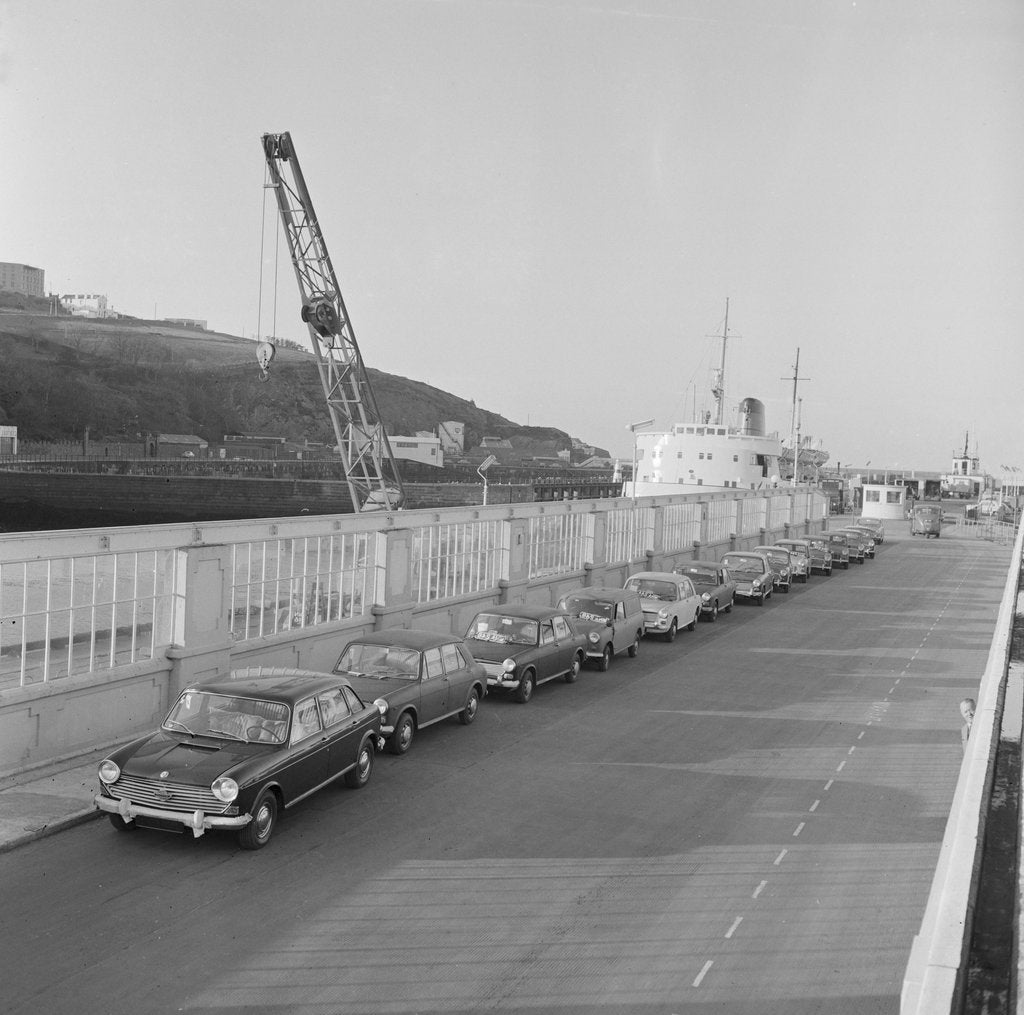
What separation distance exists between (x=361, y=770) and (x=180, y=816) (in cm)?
285

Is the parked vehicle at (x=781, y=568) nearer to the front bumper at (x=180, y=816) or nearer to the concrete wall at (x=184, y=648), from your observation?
the concrete wall at (x=184, y=648)

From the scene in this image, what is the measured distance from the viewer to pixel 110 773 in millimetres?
10672

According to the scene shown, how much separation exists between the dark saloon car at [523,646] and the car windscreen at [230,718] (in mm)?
6873

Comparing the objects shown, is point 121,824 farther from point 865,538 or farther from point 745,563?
point 865,538

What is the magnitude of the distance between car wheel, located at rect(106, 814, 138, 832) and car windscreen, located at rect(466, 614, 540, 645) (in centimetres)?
868

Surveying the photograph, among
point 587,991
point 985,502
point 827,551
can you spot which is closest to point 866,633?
point 827,551

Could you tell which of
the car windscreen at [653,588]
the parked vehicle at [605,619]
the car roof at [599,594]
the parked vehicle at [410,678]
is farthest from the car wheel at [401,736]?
the car windscreen at [653,588]

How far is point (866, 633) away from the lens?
28234 millimetres

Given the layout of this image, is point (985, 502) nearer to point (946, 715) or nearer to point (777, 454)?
point (777, 454)

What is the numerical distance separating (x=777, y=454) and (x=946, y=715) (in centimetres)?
5445

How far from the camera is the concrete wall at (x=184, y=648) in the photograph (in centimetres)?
1302

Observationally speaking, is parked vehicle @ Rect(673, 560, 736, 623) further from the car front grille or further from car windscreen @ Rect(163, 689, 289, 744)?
the car front grille

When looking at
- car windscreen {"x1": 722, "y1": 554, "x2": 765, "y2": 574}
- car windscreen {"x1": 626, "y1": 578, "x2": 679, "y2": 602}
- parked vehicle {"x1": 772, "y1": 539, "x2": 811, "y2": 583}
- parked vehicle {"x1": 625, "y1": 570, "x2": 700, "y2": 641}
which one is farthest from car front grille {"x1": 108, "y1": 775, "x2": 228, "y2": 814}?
parked vehicle {"x1": 772, "y1": 539, "x2": 811, "y2": 583}

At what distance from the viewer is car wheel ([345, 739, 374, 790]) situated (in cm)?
1277
